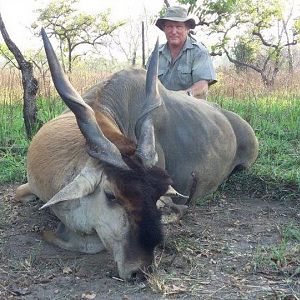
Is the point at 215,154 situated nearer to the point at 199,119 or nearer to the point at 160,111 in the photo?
the point at 199,119

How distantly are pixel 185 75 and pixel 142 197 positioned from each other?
345 centimetres

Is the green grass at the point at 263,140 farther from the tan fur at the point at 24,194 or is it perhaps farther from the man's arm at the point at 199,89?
the man's arm at the point at 199,89

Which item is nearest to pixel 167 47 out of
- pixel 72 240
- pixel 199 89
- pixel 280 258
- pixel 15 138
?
pixel 199 89

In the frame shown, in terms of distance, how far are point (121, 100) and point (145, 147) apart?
0.92 metres

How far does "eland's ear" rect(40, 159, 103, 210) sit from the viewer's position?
2.97 meters

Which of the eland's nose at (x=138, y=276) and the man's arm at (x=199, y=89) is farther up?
the eland's nose at (x=138, y=276)

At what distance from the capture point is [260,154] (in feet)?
18.6

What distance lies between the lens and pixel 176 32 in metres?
6.08

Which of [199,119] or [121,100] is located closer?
[121,100]

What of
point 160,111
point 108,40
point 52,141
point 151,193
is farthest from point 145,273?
Result: point 108,40

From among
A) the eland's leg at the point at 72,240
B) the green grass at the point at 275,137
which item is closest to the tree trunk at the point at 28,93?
the green grass at the point at 275,137

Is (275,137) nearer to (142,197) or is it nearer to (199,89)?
(199,89)

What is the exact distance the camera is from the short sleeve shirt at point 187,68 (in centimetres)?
605

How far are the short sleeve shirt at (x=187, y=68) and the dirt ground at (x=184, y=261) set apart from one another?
2114 millimetres
